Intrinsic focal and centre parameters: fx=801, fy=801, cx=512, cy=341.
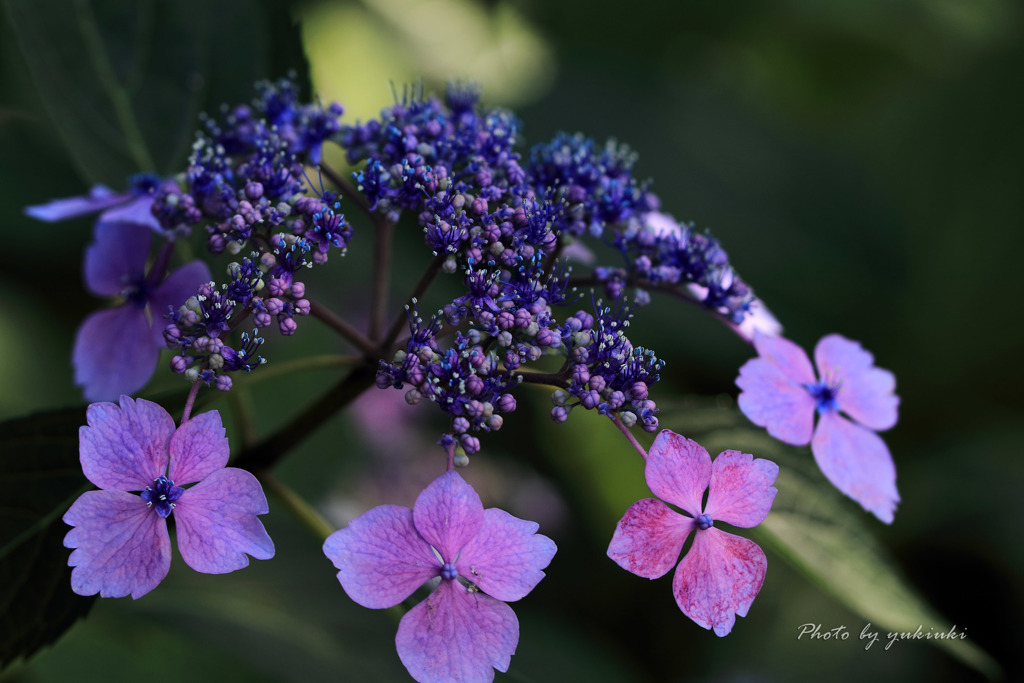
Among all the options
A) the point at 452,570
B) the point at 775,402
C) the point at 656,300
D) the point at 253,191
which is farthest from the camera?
the point at 656,300

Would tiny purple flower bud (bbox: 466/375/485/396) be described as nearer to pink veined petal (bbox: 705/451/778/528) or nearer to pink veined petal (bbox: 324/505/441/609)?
pink veined petal (bbox: 324/505/441/609)

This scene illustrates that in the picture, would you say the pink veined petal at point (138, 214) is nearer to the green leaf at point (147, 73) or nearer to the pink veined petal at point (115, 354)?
the pink veined petal at point (115, 354)

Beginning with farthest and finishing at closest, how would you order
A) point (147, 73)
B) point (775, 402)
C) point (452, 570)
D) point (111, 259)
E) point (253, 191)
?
point (147, 73), point (111, 259), point (775, 402), point (253, 191), point (452, 570)

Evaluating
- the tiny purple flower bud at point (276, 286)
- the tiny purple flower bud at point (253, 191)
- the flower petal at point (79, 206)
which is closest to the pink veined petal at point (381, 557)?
the tiny purple flower bud at point (276, 286)

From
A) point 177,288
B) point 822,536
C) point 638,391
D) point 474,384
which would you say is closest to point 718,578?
point 638,391

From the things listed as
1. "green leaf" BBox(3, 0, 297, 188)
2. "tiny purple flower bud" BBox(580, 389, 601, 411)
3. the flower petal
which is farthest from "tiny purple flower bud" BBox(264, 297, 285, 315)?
"green leaf" BBox(3, 0, 297, 188)

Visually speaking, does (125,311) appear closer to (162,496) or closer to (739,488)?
(162,496)

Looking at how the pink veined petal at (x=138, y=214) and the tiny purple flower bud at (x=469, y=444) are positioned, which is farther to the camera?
the pink veined petal at (x=138, y=214)
